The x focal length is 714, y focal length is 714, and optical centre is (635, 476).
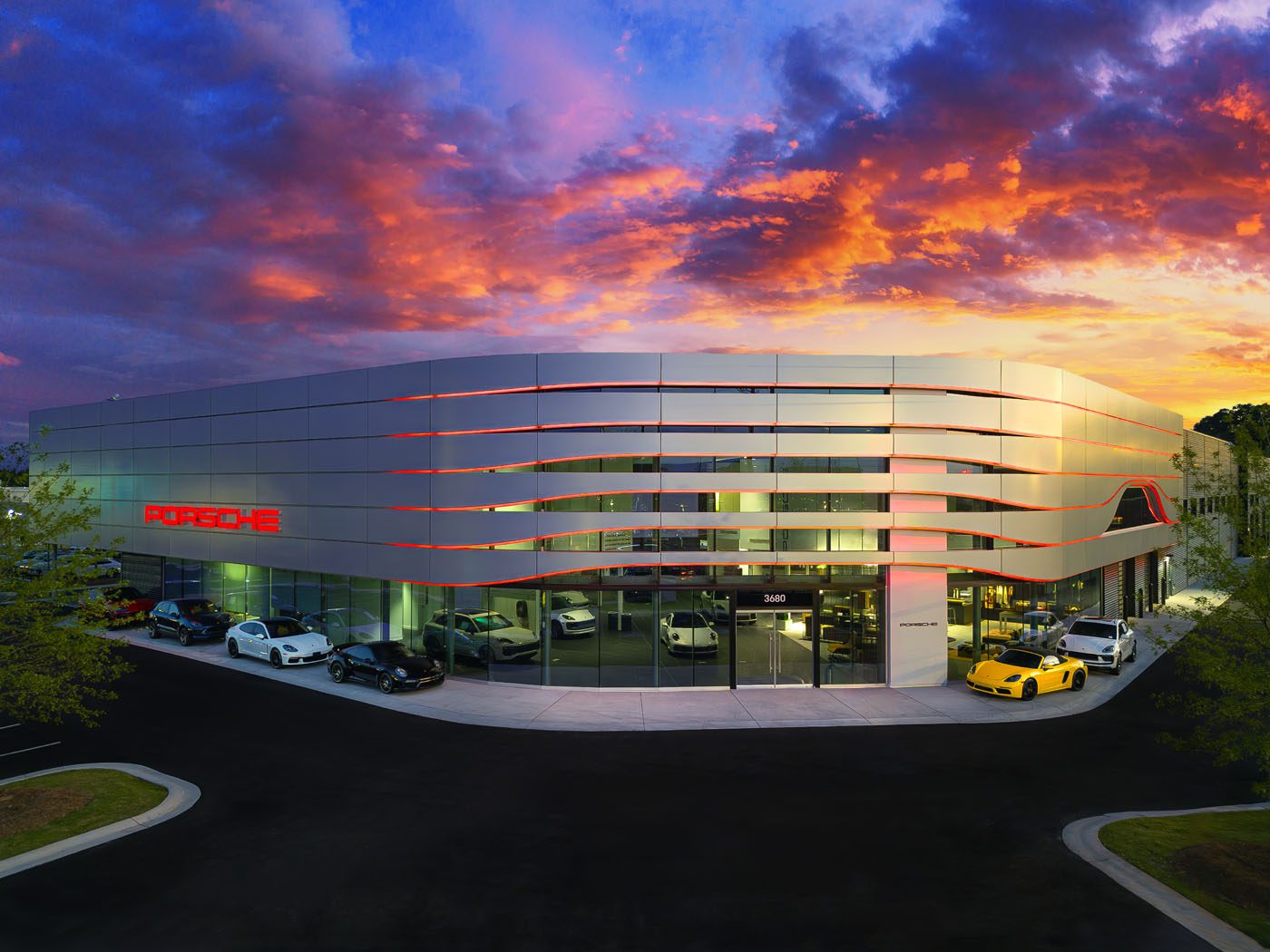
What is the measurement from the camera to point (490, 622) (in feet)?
79.5

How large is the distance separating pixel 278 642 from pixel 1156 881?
2561cm

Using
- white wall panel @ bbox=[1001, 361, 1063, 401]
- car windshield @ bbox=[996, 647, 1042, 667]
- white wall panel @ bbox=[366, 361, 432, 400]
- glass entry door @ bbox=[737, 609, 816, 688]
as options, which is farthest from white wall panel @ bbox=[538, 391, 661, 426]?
car windshield @ bbox=[996, 647, 1042, 667]

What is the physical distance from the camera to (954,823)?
13383 mm

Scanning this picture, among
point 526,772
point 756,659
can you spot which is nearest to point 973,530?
point 756,659

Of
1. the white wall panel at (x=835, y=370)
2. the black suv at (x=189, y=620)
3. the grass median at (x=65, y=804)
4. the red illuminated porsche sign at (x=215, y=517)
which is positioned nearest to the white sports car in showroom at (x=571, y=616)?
the white wall panel at (x=835, y=370)

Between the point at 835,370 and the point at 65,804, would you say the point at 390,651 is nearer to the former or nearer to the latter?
the point at 65,804

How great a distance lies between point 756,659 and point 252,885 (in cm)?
1611

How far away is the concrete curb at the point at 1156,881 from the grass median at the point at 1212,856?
141mm

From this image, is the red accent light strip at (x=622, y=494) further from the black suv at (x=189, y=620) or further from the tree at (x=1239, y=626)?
the black suv at (x=189, y=620)

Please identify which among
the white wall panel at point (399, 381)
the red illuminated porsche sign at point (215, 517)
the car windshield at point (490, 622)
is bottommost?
the car windshield at point (490, 622)

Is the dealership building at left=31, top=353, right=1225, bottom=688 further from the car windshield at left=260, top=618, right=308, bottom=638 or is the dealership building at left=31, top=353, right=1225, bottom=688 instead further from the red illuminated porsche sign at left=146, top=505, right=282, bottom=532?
the red illuminated porsche sign at left=146, top=505, right=282, bottom=532

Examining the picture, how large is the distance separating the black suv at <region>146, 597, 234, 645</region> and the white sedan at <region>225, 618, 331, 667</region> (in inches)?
104

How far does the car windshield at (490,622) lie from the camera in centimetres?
2408

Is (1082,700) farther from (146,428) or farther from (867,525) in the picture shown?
(146,428)
